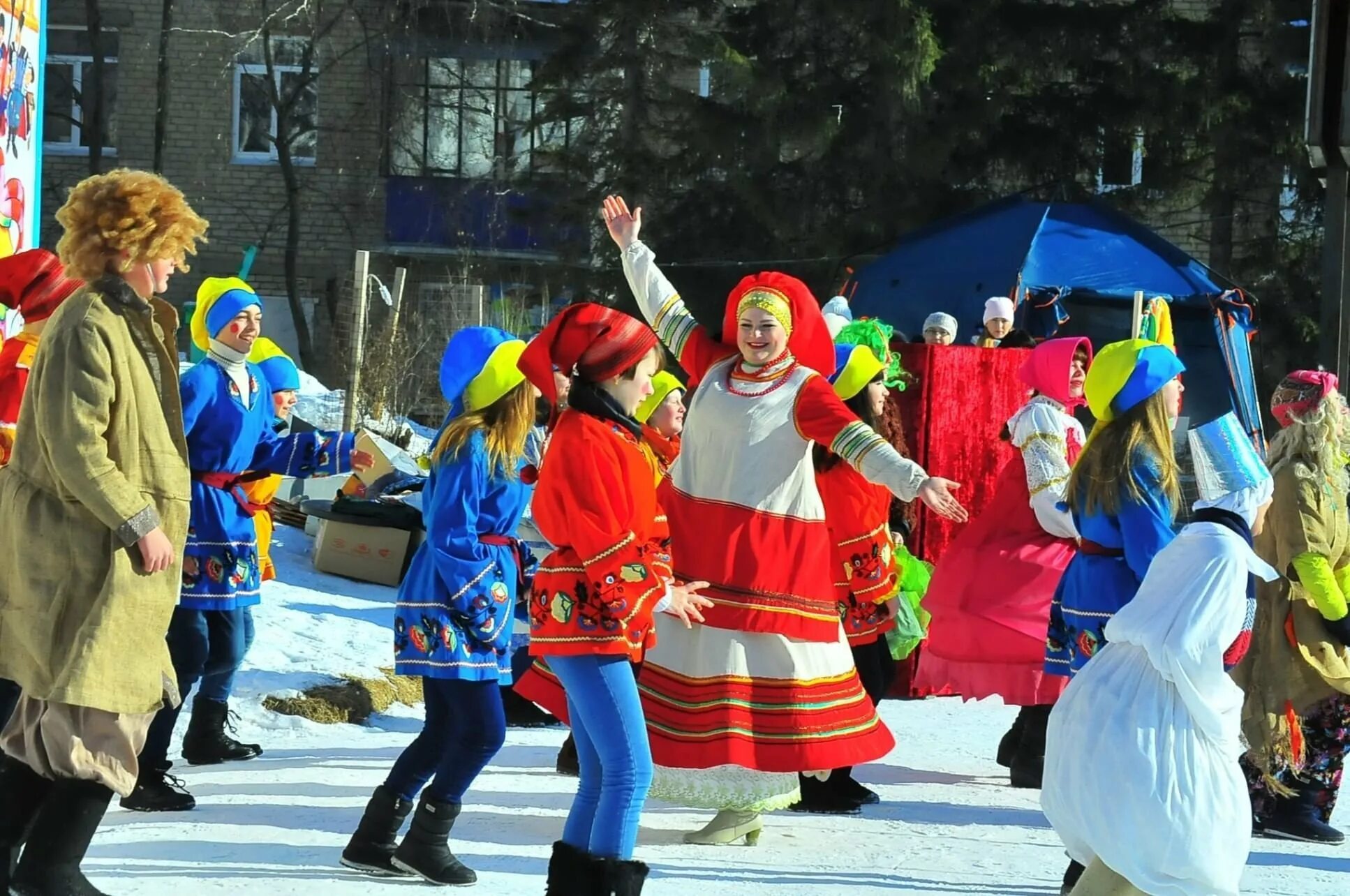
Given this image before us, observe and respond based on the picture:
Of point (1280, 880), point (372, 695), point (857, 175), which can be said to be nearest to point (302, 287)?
point (857, 175)

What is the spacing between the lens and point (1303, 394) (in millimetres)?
6242

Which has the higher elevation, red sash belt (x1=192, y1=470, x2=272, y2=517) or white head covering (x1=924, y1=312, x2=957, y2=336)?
white head covering (x1=924, y1=312, x2=957, y2=336)

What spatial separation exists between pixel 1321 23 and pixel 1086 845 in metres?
5.55

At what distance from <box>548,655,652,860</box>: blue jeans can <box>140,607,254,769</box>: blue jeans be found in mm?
1956

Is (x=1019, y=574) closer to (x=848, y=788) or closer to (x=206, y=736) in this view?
(x=848, y=788)

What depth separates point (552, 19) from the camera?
22797mm

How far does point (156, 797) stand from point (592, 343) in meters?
2.35

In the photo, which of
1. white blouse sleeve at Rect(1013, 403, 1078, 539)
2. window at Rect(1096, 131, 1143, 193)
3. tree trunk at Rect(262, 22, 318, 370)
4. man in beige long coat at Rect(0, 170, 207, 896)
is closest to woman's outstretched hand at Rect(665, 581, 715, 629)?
man in beige long coat at Rect(0, 170, 207, 896)

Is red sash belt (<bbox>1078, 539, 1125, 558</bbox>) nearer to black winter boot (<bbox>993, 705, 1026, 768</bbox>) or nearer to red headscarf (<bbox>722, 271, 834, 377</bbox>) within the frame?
red headscarf (<bbox>722, 271, 834, 377</bbox>)

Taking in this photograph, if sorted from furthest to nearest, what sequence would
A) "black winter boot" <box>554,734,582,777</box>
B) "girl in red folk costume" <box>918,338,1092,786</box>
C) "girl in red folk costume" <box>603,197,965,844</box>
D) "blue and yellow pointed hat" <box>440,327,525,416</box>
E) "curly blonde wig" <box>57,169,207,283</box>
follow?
"girl in red folk costume" <box>918,338,1092,786</box> < "black winter boot" <box>554,734,582,777</box> < "girl in red folk costume" <box>603,197,965,844</box> < "blue and yellow pointed hat" <box>440,327,525,416</box> < "curly blonde wig" <box>57,169,207,283</box>

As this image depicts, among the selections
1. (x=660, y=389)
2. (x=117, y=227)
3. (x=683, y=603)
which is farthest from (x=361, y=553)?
(x=117, y=227)

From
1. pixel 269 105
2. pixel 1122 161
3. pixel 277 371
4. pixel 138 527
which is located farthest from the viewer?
pixel 269 105

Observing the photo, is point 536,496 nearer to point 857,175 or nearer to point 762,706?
point 762,706

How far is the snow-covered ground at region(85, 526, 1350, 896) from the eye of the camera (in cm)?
516
